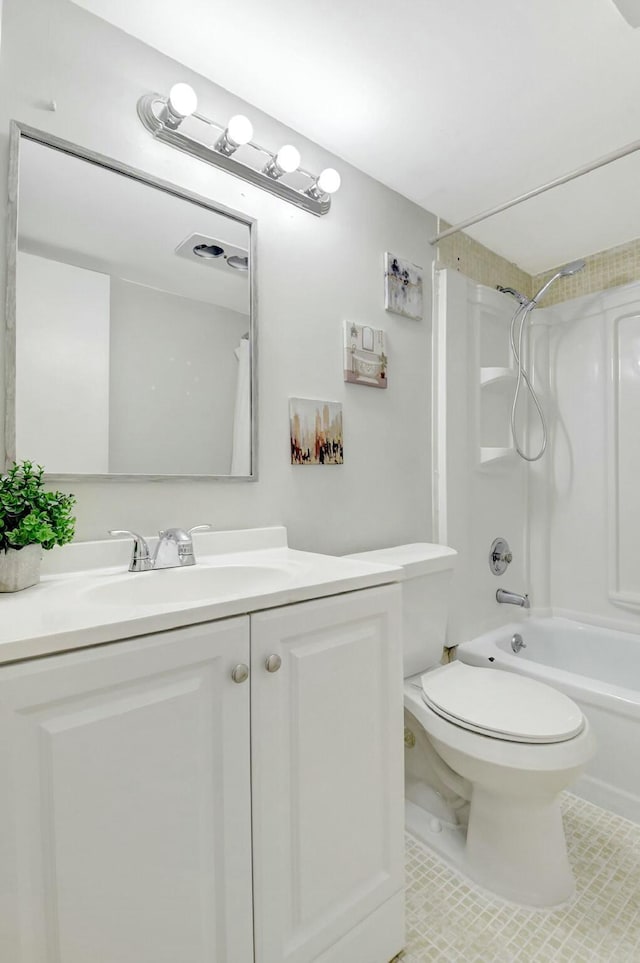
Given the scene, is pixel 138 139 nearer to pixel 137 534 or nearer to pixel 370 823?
pixel 137 534

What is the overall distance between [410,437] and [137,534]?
1.22 meters

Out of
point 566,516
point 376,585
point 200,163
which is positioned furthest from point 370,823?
point 566,516

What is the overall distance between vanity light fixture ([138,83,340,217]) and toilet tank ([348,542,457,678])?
1.22m

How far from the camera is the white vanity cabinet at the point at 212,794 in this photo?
674 mm

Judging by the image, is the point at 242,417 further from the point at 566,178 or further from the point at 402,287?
the point at 566,178

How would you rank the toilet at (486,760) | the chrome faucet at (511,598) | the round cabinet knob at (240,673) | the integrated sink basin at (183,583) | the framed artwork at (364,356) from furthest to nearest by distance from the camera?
the chrome faucet at (511,598) < the framed artwork at (364,356) < the toilet at (486,760) < the integrated sink basin at (183,583) < the round cabinet knob at (240,673)

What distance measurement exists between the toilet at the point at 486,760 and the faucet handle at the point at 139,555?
2.44ft

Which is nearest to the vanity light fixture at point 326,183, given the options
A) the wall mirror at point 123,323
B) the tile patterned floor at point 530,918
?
the wall mirror at point 123,323

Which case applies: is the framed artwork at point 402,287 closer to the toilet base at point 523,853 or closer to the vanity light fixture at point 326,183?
the vanity light fixture at point 326,183

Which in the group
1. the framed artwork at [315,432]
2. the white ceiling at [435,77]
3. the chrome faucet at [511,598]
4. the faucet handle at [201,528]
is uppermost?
the white ceiling at [435,77]

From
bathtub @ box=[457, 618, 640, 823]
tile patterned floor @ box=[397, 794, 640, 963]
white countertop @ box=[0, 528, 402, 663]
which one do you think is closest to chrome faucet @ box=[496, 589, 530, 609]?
bathtub @ box=[457, 618, 640, 823]

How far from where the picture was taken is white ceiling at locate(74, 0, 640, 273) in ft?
4.07

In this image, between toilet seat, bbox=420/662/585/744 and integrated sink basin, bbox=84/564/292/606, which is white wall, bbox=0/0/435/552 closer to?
integrated sink basin, bbox=84/564/292/606

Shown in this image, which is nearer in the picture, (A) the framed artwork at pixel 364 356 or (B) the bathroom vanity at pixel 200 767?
(B) the bathroom vanity at pixel 200 767
